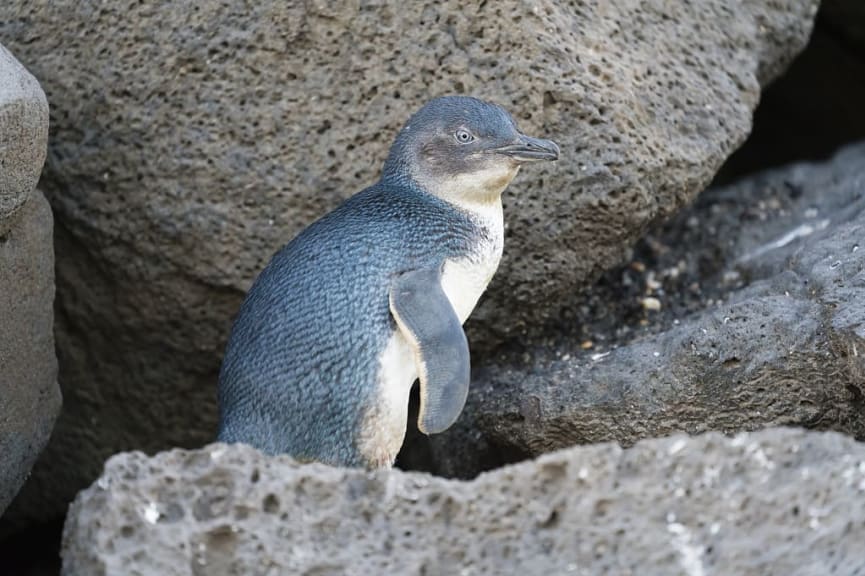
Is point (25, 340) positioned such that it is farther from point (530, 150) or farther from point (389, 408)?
point (530, 150)

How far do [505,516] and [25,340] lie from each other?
52.0 inches

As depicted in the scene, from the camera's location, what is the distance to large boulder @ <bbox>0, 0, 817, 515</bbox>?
125 inches

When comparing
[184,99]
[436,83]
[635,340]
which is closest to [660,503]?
[635,340]

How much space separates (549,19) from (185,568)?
1666 millimetres

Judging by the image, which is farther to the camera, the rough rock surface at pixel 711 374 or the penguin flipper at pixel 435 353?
the rough rock surface at pixel 711 374

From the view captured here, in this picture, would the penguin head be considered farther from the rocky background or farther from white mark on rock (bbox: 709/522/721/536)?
white mark on rock (bbox: 709/522/721/536)

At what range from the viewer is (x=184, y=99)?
126 inches

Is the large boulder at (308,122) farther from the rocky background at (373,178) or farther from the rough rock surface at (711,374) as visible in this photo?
the rough rock surface at (711,374)

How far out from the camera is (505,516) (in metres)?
2.11

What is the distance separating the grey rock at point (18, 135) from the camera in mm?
2660

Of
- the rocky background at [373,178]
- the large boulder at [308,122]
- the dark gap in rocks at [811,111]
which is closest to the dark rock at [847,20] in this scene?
the dark gap in rocks at [811,111]

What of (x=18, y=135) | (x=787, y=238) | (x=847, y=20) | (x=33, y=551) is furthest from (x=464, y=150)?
(x=847, y=20)

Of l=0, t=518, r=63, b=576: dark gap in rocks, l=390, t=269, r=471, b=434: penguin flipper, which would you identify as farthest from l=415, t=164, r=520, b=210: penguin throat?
l=0, t=518, r=63, b=576: dark gap in rocks

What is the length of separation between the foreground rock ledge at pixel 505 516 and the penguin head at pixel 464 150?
85cm
